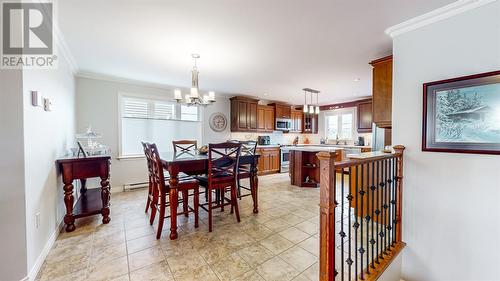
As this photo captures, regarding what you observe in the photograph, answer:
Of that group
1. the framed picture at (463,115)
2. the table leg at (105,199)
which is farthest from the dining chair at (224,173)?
the framed picture at (463,115)

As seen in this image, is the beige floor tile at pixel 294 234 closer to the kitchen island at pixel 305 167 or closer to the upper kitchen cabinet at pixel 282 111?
the kitchen island at pixel 305 167

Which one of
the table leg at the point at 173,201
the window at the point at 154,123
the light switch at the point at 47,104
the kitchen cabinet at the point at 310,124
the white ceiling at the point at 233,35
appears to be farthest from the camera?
the kitchen cabinet at the point at 310,124

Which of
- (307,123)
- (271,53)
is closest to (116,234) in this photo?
(271,53)

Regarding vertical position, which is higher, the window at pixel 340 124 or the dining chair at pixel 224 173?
the window at pixel 340 124

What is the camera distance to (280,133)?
7.24 meters

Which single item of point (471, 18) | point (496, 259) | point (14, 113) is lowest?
point (496, 259)

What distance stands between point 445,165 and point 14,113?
12.1ft

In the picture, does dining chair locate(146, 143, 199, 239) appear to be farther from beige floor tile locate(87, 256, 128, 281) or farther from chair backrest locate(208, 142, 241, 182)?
beige floor tile locate(87, 256, 128, 281)

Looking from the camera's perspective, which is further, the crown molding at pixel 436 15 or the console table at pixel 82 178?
the console table at pixel 82 178

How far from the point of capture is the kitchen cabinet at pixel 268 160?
588cm

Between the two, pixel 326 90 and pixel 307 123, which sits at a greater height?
pixel 326 90

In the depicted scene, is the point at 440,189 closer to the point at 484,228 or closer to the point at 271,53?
the point at 484,228

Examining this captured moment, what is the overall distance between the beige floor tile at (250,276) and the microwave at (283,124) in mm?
5204

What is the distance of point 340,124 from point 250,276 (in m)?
6.51
